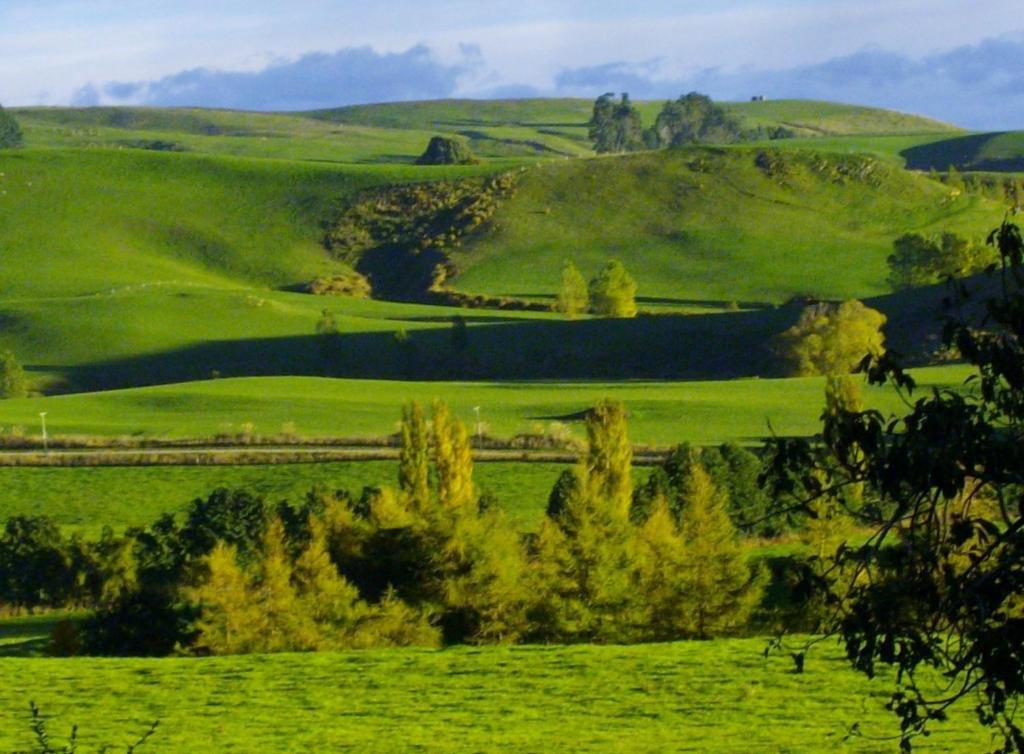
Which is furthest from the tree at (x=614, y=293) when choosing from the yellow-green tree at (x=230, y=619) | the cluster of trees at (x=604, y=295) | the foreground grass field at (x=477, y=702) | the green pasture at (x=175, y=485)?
the foreground grass field at (x=477, y=702)

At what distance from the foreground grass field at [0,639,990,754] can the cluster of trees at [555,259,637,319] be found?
9029cm

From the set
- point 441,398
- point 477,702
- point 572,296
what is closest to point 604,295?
point 572,296

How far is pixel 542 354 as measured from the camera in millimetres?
107750

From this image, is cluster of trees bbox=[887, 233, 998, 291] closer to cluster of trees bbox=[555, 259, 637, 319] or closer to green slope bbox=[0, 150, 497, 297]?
cluster of trees bbox=[555, 259, 637, 319]

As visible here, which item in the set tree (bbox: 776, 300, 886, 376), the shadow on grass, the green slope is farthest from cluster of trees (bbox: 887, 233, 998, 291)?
the green slope

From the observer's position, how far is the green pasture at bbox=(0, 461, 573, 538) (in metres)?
60.0

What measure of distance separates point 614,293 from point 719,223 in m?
33.7

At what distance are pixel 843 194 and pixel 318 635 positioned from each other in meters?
130

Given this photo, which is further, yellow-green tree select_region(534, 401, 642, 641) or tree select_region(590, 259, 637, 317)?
tree select_region(590, 259, 637, 317)

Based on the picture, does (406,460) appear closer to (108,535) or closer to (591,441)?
(591,441)

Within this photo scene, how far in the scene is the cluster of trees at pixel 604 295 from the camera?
404 ft

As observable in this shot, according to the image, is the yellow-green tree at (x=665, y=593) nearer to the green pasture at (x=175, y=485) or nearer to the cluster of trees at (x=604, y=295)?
the green pasture at (x=175, y=485)

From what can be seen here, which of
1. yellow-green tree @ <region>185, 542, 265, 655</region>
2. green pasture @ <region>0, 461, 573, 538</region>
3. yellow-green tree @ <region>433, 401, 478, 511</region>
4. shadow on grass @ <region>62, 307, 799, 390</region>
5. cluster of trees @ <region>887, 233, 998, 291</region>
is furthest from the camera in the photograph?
cluster of trees @ <region>887, 233, 998, 291</region>

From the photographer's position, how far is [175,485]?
63.3 metres
